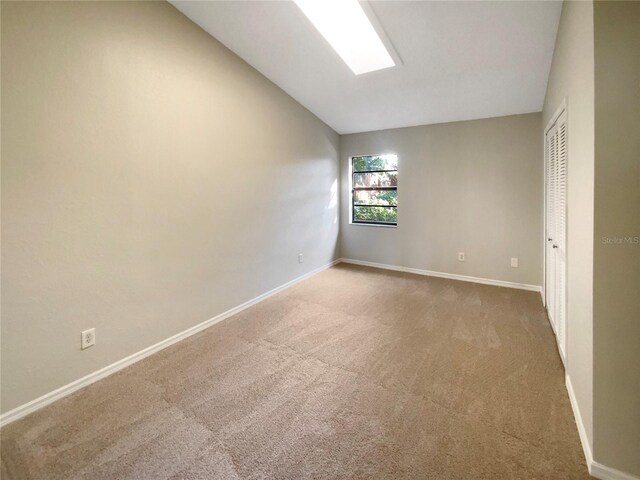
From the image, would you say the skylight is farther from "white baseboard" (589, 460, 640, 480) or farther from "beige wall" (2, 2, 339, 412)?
"white baseboard" (589, 460, 640, 480)

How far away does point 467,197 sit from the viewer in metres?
4.16

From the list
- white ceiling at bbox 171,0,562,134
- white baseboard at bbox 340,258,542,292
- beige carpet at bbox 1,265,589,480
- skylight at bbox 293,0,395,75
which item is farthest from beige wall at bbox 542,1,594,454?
white baseboard at bbox 340,258,542,292

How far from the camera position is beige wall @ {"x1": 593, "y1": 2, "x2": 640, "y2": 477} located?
1.13 m

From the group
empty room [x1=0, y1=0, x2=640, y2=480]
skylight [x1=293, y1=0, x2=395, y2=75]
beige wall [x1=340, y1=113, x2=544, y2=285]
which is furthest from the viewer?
beige wall [x1=340, y1=113, x2=544, y2=285]

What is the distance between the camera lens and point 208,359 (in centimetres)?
222

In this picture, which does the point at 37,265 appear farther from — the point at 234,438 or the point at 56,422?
the point at 234,438

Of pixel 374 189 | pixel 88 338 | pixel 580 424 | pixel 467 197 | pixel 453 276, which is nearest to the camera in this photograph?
pixel 580 424

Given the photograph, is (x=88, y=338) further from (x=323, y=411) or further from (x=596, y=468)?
(x=596, y=468)

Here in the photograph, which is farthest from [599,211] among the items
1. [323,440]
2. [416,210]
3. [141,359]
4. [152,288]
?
[416,210]

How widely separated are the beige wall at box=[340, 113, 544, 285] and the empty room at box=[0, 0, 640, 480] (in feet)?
0.18

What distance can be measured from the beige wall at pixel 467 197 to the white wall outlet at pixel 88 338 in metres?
4.04

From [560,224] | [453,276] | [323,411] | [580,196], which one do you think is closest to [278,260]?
[323,411]

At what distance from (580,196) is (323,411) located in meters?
1.81

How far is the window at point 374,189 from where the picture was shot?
4879mm
